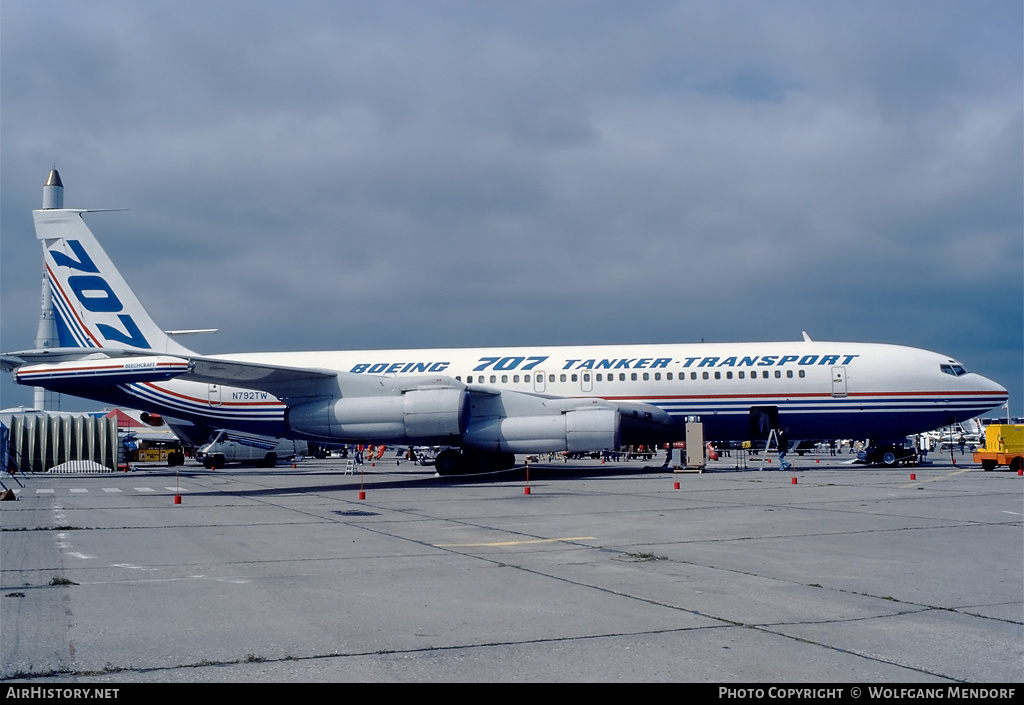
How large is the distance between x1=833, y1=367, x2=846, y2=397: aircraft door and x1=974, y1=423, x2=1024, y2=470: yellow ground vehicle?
482 centimetres

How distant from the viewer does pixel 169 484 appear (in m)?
24.5

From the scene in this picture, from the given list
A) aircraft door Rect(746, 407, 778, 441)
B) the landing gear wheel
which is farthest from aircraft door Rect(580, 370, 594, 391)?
aircraft door Rect(746, 407, 778, 441)

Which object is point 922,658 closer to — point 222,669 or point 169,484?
point 222,669

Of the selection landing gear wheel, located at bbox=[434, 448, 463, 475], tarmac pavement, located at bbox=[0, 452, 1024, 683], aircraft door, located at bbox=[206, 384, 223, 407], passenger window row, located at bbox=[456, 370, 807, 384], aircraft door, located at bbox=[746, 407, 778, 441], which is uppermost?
passenger window row, located at bbox=[456, 370, 807, 384]

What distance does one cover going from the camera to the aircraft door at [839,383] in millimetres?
25734

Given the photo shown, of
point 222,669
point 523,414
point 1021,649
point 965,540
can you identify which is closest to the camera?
point 222,669

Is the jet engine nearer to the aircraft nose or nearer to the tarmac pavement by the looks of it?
the tarmac pavement

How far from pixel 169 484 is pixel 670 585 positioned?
20493 millimetres

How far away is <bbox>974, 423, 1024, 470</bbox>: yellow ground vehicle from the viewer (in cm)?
2562

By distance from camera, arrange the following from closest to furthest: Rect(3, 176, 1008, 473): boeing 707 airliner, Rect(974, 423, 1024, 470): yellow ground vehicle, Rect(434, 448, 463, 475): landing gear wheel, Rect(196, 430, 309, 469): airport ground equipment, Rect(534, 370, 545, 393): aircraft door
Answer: Rect(434, 448, 463, 475): landing gear wheel
Rect(3, 176, 1008, 473): boeing 707 airliner
Rect(974, 423, 1024, 470): yellow ground vehicle
Rect(534, 370, 545, 393): aircraft door
Rect(196, 430, 309, 469): airport ground equipment

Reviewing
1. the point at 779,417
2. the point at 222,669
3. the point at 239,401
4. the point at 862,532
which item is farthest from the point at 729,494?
the point at 239,401

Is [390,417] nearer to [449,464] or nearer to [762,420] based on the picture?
[449,464]

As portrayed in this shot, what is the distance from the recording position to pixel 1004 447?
25.9 meters

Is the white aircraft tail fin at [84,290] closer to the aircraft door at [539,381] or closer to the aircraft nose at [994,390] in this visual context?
the aircraft door at [539,381]
